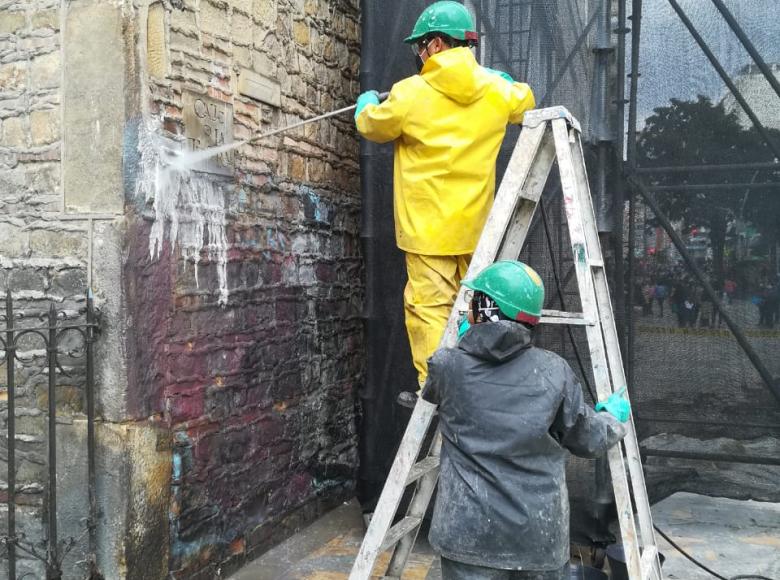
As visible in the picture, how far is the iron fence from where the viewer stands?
316 cm

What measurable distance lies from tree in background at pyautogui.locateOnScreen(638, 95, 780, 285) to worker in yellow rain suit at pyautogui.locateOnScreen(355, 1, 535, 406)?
1.19m

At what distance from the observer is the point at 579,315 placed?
3.05 meters

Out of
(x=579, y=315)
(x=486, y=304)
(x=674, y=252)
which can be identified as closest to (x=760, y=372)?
(x=674, y=252)

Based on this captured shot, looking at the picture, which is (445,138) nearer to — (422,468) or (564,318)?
(564,318)

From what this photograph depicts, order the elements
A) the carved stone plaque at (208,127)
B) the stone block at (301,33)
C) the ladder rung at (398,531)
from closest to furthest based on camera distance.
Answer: the ladder rung at (398,531) < the carved stone plaque at (208,127) < the stone block at (301,33)

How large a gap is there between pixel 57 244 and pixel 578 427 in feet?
7.83

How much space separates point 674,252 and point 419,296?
5.53 feet

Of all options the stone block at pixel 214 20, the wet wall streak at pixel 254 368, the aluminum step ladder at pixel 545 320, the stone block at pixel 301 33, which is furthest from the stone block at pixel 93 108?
the aluminum step ladder at pixel 545 320

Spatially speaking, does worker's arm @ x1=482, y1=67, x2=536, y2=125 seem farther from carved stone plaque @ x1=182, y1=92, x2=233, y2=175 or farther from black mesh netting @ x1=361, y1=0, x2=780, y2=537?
carved stone plaque @ x1=182, y1=92, x2=233, y2=175

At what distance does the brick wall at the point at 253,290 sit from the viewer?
3535mm

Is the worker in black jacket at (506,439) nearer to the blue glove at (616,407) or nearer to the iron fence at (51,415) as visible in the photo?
the blue glove at (616,407)

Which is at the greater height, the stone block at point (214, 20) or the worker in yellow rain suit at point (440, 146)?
the stone block at point (214, 20)

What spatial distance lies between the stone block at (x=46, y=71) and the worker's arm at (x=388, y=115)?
1.35 meters

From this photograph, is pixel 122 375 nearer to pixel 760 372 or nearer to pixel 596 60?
pixel 596 60
